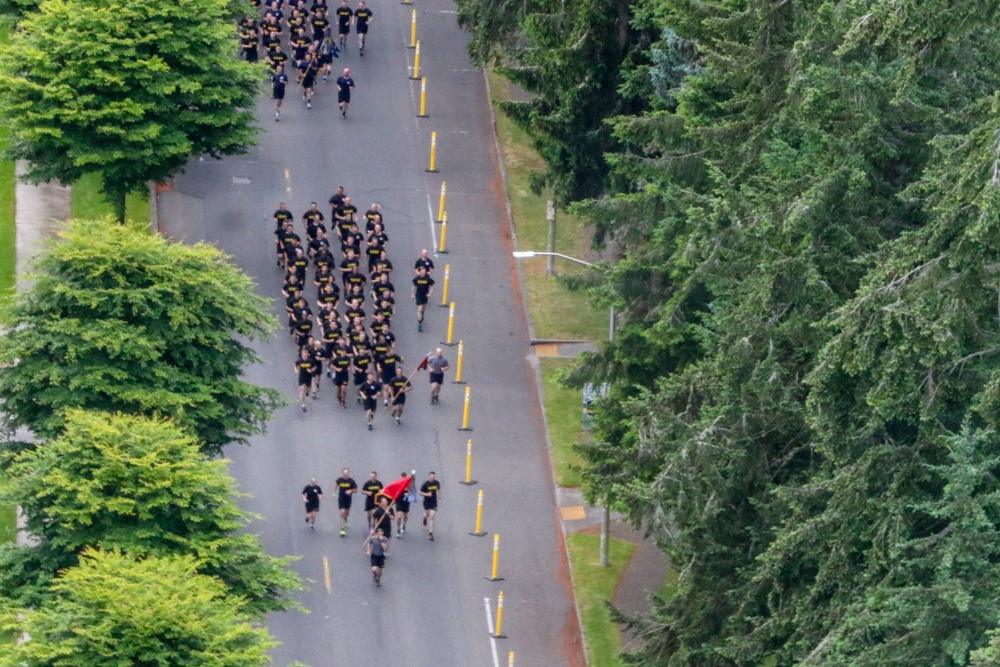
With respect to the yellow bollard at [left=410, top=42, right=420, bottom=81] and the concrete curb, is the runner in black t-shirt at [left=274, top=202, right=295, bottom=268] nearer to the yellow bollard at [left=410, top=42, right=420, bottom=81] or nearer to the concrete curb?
the concrete curb

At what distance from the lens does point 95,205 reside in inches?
1753

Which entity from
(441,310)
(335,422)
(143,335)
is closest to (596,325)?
(441,310)

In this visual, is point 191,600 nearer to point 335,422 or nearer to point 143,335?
point 143,335

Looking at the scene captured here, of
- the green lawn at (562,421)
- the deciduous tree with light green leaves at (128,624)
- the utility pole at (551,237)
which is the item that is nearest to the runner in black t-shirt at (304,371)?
the green lawn at (562,421)

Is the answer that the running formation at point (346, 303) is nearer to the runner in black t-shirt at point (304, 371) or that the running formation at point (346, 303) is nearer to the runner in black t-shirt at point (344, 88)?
the runner in black t-shirt at point (304, 371)

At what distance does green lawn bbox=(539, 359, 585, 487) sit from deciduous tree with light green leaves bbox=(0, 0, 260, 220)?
7699mm

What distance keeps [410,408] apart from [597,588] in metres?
5.96

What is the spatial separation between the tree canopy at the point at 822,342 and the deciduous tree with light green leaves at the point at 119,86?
10672 mm

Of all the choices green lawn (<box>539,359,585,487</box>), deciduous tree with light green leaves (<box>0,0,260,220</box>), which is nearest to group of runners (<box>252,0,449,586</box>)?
green lawn (<box>539,359,585,487</box>)

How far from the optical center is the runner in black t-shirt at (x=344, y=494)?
36334 mm

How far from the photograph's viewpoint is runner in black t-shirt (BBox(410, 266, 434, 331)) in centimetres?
4197

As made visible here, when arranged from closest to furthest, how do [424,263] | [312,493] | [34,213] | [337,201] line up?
[312,493] < [424,263] < [34,213] < [337,201]

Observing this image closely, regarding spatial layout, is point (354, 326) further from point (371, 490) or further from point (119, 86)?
point (119, 86)

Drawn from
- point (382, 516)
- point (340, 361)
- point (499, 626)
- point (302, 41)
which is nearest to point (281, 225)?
point (340, 361)
